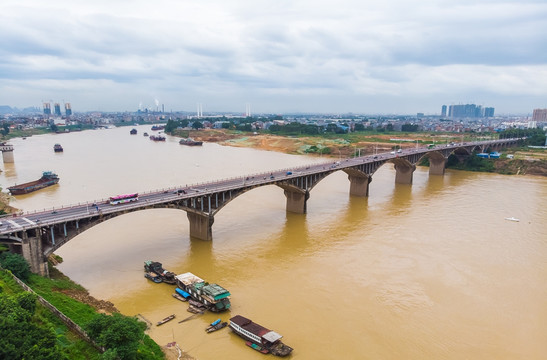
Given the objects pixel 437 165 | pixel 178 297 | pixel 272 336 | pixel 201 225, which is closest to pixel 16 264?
pixel 178 297

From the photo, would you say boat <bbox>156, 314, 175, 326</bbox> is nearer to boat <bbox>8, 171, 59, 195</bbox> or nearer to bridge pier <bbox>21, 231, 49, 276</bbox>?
bridge pier <bbox>21, 231, 49, 276</bbox>

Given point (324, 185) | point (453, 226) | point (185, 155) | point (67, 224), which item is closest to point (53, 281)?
point (67, 224)

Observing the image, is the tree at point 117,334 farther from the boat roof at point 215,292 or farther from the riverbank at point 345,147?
the riverbank at point 345,147

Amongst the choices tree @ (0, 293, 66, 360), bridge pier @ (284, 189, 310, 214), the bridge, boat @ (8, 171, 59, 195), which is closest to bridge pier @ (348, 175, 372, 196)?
the bridge

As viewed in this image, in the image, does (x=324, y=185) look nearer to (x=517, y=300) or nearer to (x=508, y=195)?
(x=508, y=195)

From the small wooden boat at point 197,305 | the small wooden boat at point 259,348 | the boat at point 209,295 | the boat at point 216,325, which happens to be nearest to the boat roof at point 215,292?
the boat at point 209,295

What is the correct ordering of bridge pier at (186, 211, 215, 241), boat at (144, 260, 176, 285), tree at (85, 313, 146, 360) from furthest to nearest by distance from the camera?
bridge pier at (186, 211, 215, 241)
boat at (144, 260, 176, 285)
tree at (85, 313, 146, 360)

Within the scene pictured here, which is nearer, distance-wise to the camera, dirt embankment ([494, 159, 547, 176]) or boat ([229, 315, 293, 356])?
boat ([229, 315, 293, 356])
